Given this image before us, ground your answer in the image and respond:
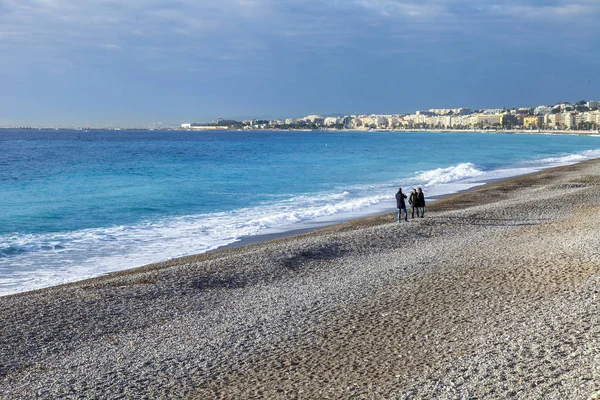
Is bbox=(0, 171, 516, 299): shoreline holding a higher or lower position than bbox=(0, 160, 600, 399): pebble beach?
lower

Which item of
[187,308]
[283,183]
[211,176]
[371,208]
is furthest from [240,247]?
[211,176]

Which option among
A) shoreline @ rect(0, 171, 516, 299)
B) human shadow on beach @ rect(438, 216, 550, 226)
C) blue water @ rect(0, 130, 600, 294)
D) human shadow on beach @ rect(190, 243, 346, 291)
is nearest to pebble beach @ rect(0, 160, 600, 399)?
human shadow on beach @ rect(190, 243, 346, 291)

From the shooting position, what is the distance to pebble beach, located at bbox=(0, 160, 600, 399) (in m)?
7.38

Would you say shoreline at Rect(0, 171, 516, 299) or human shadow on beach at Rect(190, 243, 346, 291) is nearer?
human shadow on beach at Rect(190, 243, 346, 291)

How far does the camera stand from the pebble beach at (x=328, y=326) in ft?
24.2

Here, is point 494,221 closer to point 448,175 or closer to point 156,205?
point 156,205

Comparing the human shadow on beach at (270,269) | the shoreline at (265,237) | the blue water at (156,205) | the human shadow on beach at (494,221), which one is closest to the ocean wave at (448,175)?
the blue water at (156,205)

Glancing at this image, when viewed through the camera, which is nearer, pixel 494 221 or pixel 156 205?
pixel 494 221

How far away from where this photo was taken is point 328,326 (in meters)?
9.75

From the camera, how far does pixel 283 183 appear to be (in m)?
42.1

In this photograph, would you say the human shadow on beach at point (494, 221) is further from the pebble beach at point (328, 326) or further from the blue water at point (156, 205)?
the blue water at point (156, 205)

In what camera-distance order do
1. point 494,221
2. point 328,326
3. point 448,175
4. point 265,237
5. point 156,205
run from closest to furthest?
point 328,326
point 494,221
point 265,237
point 156,205
point 448,175

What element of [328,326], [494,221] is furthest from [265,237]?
[328,326]

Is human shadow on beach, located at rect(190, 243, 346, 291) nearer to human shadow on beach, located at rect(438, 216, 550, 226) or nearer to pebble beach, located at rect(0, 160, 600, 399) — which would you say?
pebble beach, located at rect(0, 160, 600, 399)
